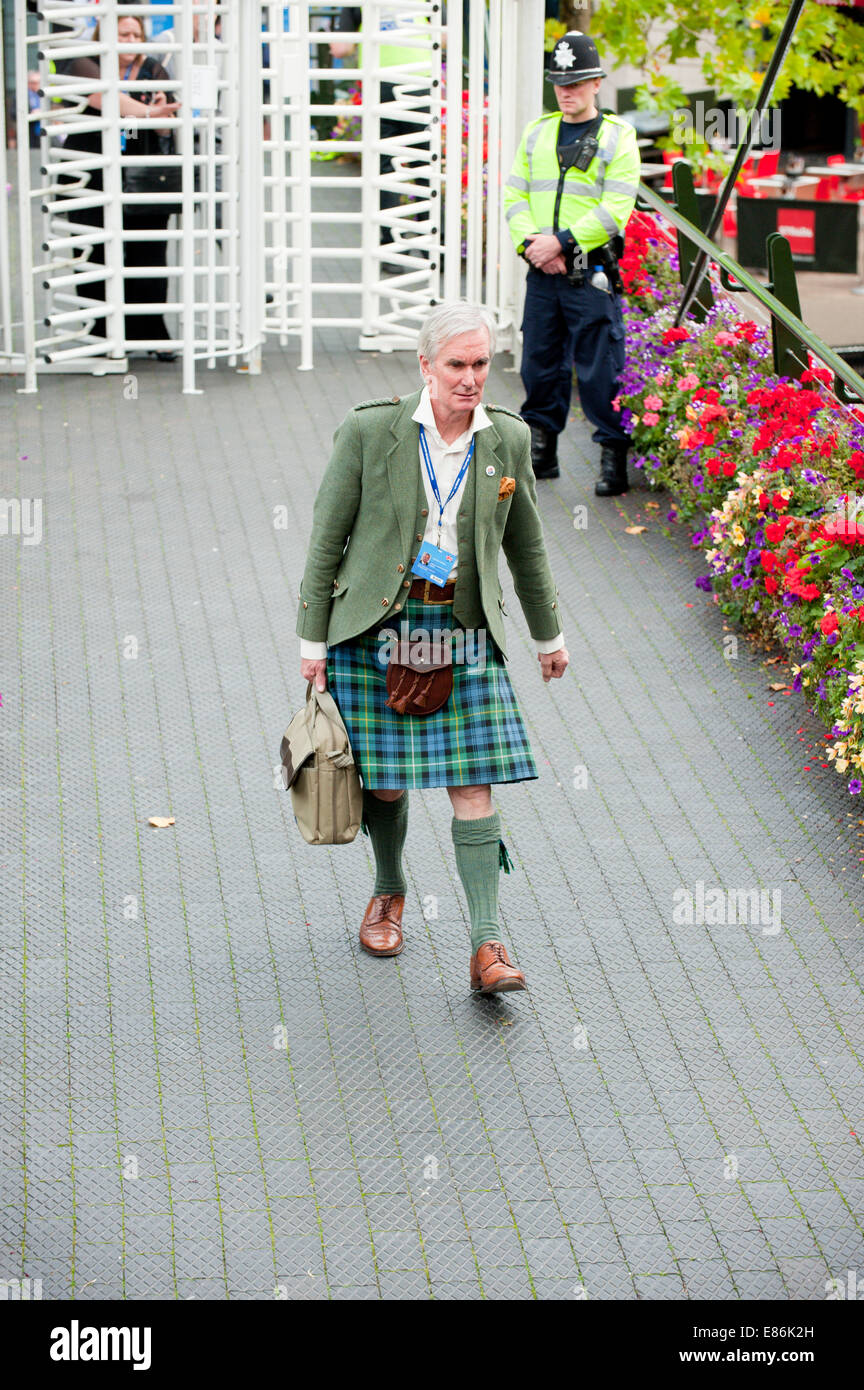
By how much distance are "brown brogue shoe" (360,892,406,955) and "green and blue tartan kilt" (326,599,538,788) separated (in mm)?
580

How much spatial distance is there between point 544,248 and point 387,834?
4236mm

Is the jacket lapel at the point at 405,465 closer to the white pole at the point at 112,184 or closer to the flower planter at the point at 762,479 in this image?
the flower planter at the point at 762,479

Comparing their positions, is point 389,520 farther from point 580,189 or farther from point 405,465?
point 580,189

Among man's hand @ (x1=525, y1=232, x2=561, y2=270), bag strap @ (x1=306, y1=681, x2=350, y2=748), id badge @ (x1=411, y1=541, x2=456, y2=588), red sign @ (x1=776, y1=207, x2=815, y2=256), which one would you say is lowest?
bag strap @ (x1=306, y1=681, x2=350, y2=748)

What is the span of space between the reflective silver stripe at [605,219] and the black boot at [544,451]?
1060mm

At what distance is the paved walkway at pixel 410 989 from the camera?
4.27m

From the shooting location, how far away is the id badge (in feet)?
15.8

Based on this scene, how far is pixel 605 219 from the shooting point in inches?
338

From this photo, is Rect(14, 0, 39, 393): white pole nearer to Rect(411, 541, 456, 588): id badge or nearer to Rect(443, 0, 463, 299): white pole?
Rect(443, 0, 463, 299): white pole

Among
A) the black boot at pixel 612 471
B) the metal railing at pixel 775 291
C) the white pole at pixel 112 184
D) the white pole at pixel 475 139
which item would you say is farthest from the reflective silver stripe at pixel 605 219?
the white pole at pixel 112 184

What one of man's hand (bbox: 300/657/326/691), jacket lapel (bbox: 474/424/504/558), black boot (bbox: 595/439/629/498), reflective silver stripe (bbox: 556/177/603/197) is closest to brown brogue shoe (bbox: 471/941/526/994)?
man's hand (bbox: 300/657/326/691)

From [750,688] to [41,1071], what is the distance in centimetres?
348

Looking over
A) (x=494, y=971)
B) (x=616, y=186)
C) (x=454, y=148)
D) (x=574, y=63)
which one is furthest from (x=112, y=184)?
(x=494, y=971)

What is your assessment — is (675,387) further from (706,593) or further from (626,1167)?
(626,1167)
